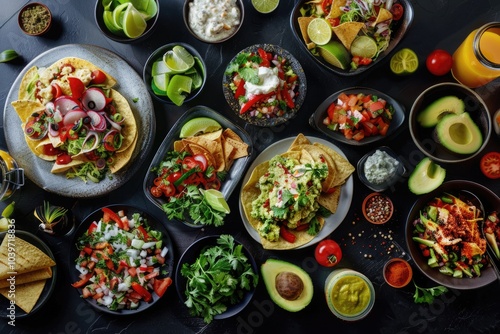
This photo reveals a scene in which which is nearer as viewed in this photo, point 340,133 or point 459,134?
point 459,134

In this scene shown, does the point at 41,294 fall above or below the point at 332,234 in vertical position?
below

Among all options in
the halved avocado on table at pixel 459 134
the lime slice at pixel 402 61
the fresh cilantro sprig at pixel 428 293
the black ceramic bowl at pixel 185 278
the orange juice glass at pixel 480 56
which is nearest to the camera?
the orange juice glass at pixel 480 56

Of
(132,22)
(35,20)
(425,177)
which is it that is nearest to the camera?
(132,22)

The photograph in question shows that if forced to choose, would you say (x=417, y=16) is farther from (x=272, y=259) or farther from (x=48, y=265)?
(x=48, y=265)

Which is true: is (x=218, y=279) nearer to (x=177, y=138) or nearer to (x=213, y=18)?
(x=177, y=138)

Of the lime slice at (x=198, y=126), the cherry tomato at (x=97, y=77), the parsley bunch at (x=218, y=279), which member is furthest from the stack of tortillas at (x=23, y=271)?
the lime slice at (x=198, y=126)

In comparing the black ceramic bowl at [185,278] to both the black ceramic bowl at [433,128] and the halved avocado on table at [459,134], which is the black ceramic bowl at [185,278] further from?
the halved avocado on table at [459,134]

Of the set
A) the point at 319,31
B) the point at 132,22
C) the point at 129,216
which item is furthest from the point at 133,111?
the point at 319,31
